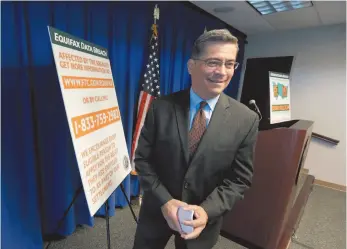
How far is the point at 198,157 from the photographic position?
0.89 m

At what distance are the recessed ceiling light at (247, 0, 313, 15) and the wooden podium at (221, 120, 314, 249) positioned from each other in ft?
5.63

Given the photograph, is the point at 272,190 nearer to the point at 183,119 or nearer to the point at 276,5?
the point at 183,119

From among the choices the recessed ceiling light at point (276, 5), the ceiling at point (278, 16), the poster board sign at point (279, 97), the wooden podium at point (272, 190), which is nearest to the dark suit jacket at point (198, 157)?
the wooden podium at point (272, 190)

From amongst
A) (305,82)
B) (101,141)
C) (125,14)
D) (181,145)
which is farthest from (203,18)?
(181,145)

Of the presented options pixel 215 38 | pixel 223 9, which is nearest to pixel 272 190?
pixel 215 38

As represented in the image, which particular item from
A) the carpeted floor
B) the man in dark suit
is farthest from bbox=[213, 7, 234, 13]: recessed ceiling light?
the carpeted floor

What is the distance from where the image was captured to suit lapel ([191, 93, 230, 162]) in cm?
89

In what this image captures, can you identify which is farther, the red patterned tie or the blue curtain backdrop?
the blue curtain backdrop

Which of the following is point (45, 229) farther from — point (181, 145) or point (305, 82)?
point (305, 82)

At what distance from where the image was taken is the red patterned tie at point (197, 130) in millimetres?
926

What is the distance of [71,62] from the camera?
120 centimetres

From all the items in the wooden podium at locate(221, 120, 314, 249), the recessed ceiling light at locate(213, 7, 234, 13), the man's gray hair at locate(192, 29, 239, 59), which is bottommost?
the wooden podium at locate(221, 120, 314, 249)

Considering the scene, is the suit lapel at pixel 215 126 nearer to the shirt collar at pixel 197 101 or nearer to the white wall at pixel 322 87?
the shirt collar at pixel 197 101

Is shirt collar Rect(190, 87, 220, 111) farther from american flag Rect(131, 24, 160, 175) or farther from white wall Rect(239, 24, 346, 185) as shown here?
white wall Rect(239, 24, 346, 185)
